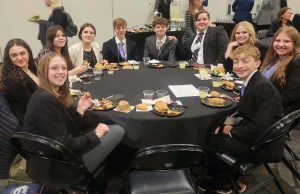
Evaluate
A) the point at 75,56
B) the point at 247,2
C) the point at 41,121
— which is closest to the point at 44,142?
the point at 41,121

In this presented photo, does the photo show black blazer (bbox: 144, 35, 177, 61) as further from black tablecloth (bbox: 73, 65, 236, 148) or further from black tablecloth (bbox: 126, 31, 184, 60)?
black tablecloth (bbox: 126, 31, 184, 60)

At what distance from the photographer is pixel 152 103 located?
2.42 metres

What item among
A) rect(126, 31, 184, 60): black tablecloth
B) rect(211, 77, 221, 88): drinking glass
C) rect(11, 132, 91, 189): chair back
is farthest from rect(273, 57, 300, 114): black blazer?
rect(126, 31, 184, 60): black tablecloth

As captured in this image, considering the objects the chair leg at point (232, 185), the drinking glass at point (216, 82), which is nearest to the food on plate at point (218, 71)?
the drinking glass at point (216, 82)

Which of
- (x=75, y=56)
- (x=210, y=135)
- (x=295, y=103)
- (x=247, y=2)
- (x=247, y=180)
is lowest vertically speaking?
(x=247, y=180)

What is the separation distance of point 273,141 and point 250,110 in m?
0.28

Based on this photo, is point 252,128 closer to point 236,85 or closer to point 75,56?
point 236,85

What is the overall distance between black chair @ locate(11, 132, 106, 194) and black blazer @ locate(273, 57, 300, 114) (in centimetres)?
176

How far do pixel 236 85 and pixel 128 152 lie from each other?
1220 millimetres

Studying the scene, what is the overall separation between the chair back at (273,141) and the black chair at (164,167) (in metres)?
0.50

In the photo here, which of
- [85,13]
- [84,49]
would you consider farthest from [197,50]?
[85,13]

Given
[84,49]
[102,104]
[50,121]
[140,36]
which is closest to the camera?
[50,121]

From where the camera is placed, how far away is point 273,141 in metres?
2.11

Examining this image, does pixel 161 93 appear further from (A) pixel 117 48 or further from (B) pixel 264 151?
(A) pixel 117 48
